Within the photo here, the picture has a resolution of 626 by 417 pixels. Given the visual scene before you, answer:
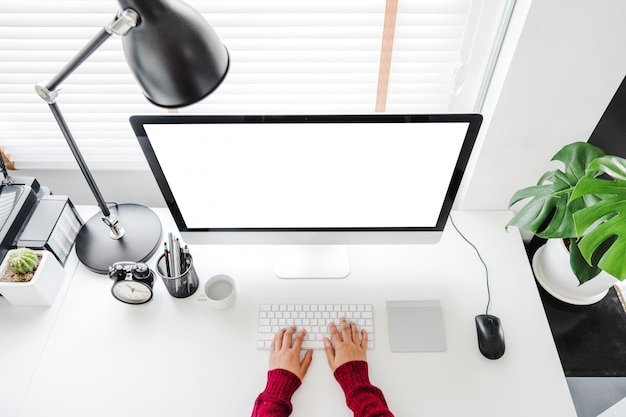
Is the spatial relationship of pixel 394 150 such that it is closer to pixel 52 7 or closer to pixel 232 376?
pixel 232 376

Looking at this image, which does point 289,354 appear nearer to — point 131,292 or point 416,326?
point 416,326

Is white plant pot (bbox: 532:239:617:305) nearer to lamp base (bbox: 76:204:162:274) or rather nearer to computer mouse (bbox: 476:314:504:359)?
computer mouse (bbox: 476:314:504:359)

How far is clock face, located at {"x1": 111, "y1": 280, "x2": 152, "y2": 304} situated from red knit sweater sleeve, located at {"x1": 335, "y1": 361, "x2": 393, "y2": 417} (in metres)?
0.50

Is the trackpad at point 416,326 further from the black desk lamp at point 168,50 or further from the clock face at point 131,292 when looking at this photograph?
the black desk lamp at point 168,50

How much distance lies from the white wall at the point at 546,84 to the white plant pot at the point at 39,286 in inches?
42.8

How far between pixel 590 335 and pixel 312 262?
2.44 ft

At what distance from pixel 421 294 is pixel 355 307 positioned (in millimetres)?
173

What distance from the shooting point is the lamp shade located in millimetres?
677

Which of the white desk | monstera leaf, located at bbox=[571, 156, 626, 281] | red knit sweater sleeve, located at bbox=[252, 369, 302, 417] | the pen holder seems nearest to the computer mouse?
the white desk

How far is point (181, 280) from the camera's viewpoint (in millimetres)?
1157

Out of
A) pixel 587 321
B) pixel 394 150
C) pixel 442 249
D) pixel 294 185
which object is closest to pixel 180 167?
pixel 294 185

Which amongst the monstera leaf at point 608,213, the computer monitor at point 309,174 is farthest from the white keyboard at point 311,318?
the monstera leaf at point 608,213

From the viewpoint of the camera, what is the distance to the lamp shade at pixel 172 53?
677 millimetres

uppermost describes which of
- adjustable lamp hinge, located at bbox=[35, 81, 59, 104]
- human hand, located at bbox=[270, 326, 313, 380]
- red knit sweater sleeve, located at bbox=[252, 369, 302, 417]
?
adjustable lamp hinge, located at bbox=[35, 81, 59, 104]
